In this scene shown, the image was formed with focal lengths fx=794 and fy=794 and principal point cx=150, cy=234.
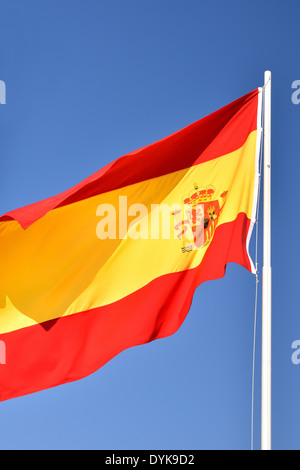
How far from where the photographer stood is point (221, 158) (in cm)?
1048

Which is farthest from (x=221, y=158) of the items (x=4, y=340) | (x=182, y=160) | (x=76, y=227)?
(x=4, y=340)

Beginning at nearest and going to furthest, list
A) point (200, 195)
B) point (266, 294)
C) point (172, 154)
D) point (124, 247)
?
point (266, 294), point (200, 195), point (124, 247), point (172, 154)

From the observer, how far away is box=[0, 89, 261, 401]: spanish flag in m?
9.98

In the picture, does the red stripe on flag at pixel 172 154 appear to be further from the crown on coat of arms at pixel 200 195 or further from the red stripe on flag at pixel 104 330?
the red stripe on flag at pixel 104 330

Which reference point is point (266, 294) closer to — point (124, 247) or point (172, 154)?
point (124, 247)

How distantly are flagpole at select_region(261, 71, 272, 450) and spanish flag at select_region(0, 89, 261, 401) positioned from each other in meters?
0.15

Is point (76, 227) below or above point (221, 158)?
below

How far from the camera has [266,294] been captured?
942cm

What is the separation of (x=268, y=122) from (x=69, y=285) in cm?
338

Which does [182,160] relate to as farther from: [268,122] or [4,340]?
[4,340]

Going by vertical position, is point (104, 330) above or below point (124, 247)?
below

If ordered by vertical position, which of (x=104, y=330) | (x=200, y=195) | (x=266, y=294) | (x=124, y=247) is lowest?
(x=104, y=330)

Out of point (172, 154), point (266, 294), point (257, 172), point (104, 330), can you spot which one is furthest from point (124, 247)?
point (266, 294)

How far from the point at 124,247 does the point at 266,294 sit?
217cm
